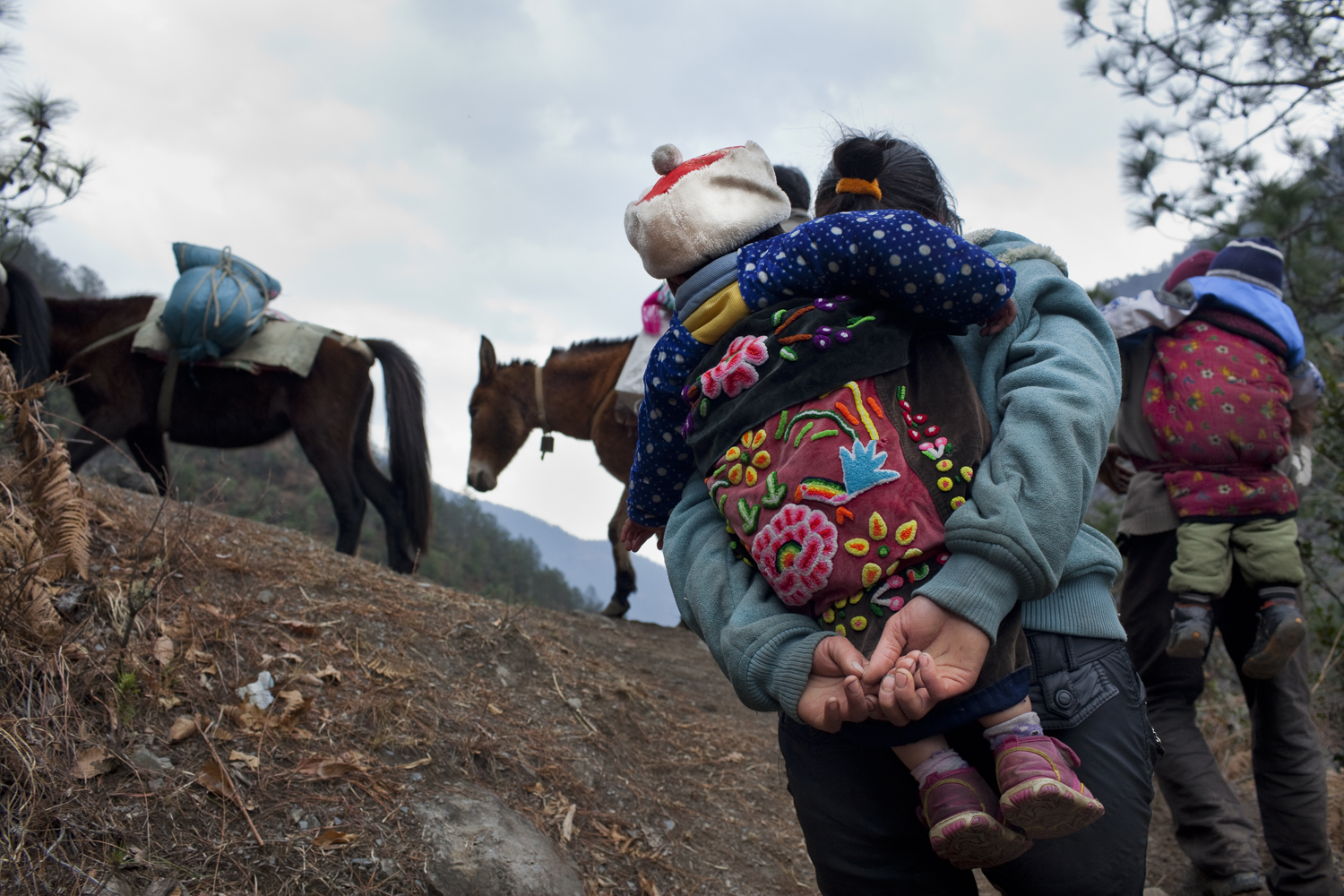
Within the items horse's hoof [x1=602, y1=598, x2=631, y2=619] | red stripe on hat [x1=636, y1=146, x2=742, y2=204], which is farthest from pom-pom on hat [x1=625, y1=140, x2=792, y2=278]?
horse's hoof [x1=602, y1=598, x2=631, y2=619]

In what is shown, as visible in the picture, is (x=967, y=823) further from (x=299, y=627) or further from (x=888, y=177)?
(x=299, y=627)

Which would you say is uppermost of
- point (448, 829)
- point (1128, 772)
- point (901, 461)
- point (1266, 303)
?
point (1266, 303)

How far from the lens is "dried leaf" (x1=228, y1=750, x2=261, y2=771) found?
2.11m

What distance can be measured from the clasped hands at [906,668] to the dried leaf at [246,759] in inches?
66.7

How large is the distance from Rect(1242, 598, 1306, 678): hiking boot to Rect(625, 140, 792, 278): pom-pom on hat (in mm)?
2087

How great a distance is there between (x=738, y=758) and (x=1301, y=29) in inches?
214

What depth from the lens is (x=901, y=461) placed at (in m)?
1.07

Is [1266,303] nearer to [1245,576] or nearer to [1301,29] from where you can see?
[1245,576]

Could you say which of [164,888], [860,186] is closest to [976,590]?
[860,186]

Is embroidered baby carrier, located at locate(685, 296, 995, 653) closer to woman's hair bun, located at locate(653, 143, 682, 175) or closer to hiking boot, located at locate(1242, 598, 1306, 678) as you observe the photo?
woman's hair bun, located at locate(653, 143, 682, 175)

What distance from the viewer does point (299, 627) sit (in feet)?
9.41

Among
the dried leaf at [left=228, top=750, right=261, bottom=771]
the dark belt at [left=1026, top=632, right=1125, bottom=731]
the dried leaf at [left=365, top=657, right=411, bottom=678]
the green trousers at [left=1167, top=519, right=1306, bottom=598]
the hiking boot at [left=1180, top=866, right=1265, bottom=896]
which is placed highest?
the green trousers at [left=1167, top=519, right=1306, bottom=598]

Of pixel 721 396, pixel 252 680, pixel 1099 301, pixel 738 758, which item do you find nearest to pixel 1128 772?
pixel 721 396

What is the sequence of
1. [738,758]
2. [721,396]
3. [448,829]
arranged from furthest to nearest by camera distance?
1. [738,758]
2. [448,829]
3. [721,396]
